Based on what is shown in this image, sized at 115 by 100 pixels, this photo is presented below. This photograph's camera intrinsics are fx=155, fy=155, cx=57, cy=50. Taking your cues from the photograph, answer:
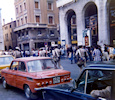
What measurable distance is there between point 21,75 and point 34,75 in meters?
0.80

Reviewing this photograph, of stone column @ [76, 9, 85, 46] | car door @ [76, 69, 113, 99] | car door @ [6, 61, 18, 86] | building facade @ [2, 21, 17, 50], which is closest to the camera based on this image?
car door @ [76, 69, 113, 99]

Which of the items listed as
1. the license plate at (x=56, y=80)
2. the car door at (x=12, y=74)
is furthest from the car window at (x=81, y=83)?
the car door at (x=12, y=74)

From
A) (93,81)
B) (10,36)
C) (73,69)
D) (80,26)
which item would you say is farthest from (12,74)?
(10,36)

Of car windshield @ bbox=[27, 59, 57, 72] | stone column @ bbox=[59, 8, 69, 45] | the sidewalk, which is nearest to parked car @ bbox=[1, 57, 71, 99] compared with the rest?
car windshield @ bbox=[27, 59, 57, 72]

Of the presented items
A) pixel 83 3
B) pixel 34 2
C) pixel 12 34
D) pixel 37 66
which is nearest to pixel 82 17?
pixel 83 3

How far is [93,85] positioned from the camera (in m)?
3.30

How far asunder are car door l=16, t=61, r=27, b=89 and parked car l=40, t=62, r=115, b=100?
245 cm

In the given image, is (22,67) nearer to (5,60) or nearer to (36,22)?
(5,60)

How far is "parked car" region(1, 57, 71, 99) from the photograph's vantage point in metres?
5.31

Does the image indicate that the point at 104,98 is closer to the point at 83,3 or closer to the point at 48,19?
the point at 83,3

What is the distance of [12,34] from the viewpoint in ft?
145

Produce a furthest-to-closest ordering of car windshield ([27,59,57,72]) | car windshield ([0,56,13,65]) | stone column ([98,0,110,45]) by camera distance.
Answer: stone column ([98,0,110,45]), car windshield ([0,56,13,65]), car windshield ([27,59,57,72])

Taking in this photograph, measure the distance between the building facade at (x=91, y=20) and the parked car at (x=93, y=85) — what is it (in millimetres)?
15759

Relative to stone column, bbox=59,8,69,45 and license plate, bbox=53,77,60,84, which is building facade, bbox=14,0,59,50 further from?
license plate, bbox=53,77,60,84
